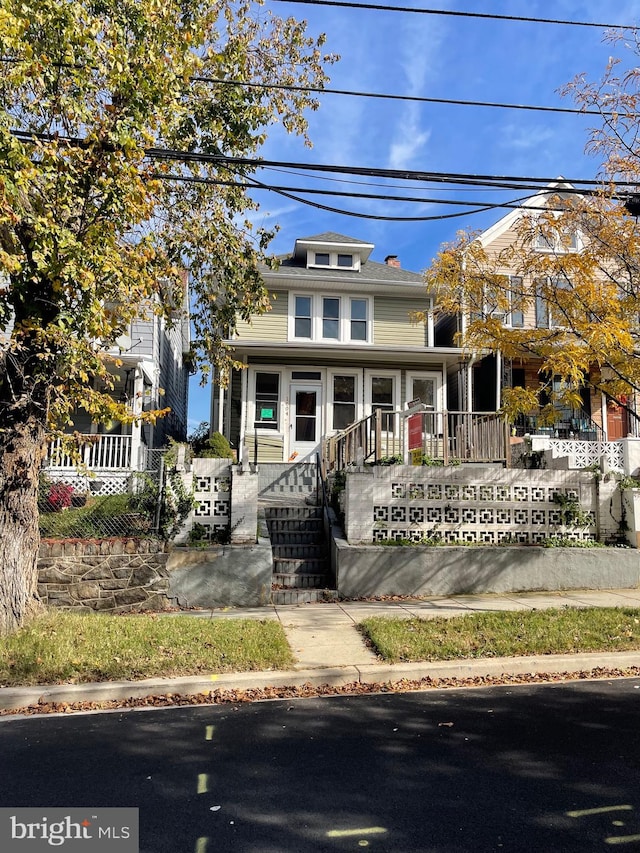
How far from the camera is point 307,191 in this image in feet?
28.8

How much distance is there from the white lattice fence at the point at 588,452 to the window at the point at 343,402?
20.1ft

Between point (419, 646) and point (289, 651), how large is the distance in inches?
57.5

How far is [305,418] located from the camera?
18.2m

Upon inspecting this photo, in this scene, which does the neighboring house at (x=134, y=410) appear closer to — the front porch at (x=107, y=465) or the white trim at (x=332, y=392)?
the front porch at (x=107, y=465)

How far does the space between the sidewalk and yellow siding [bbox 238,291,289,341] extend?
10.9m

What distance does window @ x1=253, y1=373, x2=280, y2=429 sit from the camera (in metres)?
18.0

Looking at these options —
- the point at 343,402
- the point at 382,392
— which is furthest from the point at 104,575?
the point at 382,392

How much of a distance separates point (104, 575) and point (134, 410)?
8.17m

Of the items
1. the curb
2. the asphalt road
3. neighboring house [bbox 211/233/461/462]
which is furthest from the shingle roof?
the asphalt road

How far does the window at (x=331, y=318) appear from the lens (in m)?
18.8

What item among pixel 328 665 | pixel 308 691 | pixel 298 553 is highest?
pixel 298 553

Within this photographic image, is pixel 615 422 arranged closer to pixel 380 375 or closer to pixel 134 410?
pixel 380 375

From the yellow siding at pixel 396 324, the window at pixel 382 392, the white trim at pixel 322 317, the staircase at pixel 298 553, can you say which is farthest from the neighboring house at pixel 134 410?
the yellow siding at pixel 396 324

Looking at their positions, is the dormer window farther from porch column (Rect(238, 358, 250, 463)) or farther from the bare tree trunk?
the bare tree trunk
